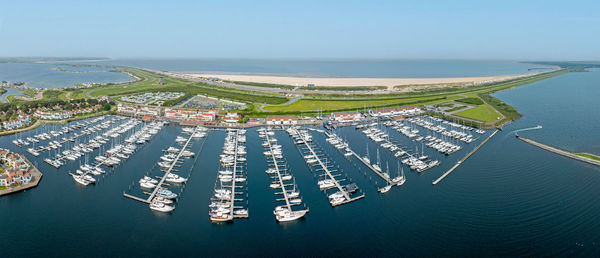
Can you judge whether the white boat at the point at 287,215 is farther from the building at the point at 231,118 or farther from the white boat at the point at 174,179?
the building at the point at 231,118

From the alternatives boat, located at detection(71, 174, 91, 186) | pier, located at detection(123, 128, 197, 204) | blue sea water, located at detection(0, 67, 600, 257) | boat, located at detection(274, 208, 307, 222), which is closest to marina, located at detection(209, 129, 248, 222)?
blue sea water, located at detection(0, 67, 600, 257)

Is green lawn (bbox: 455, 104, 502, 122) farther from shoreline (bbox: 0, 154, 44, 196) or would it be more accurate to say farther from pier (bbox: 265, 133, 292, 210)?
shoreline (bbox: 0, 154, 44, 196)

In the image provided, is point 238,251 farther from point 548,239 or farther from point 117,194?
point 548,239

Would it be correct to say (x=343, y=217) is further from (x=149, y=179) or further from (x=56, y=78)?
(x=56, y=78)

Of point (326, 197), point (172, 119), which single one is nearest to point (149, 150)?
point (172, 119)

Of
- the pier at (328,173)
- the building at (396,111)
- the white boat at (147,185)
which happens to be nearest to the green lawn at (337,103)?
the building at (396,111)

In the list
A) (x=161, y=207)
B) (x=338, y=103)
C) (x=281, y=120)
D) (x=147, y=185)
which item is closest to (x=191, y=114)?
(x=281, y=120)

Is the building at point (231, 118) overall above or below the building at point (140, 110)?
below
